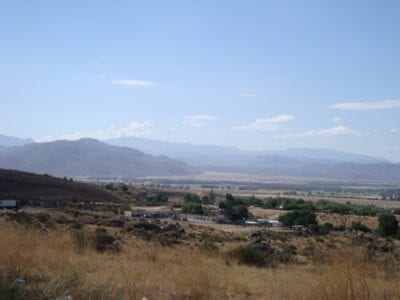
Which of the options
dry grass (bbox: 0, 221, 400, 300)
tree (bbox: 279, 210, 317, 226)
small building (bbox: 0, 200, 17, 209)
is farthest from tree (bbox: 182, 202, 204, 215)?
dry grass (bbox: 0, 221, 400, 300)

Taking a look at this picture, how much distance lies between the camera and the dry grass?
26.3 ft

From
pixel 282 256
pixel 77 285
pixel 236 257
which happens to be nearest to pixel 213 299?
pixel 77 285

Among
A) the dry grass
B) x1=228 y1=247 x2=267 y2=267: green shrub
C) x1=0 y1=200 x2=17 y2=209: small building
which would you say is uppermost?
→ the dry grass

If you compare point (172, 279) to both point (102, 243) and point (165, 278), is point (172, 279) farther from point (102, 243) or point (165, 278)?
point (102, 243)

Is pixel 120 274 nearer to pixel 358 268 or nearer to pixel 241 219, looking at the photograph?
pixel 358 268

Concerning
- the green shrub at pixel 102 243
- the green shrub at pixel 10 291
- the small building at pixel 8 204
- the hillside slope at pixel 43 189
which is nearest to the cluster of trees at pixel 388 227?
the small building at pixel 8 204

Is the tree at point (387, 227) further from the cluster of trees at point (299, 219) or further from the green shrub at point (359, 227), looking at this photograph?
the cluster of trees at point (299, 219)

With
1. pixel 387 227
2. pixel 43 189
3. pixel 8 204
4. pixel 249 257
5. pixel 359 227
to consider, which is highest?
pixel 249 257

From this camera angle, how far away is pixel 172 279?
983 centimetres

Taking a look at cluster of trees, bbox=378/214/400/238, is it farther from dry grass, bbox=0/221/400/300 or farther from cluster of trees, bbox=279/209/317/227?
dry grass, bbox=0/221/400/300

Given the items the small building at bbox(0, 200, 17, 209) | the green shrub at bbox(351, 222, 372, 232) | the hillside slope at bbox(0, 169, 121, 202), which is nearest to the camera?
the small building at bbox(0, 200, 17, 209)

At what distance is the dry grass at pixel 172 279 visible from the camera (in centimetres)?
803

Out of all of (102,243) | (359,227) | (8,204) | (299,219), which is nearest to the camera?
(102,243)

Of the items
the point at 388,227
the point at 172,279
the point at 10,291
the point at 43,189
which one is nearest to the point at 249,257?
the point at 172,279
